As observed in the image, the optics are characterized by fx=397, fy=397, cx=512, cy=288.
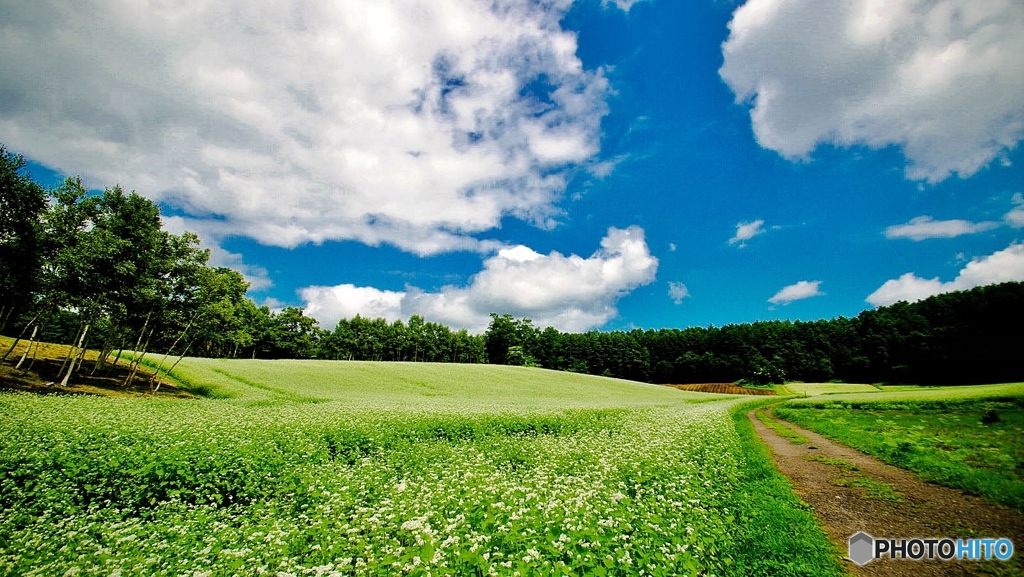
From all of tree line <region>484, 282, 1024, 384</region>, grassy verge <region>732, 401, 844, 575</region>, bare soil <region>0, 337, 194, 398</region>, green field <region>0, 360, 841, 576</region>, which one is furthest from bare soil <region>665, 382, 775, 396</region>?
bare soil <region>0, 337, 194, 398</region>

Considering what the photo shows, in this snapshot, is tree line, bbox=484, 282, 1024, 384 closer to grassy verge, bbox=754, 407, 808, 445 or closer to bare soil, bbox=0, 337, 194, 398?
grassy verge, bbox=754, 407, 808, 445

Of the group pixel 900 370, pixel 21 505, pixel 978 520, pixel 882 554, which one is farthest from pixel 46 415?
pixel 900 370

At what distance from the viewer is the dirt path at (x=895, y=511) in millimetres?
7461

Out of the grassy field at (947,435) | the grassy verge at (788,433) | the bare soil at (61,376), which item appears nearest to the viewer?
the grassy field at (947,435)

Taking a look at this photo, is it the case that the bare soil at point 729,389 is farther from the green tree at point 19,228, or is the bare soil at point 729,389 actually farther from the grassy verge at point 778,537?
the green tree at point 19,228

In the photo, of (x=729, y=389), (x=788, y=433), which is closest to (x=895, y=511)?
(x=788, y=433)

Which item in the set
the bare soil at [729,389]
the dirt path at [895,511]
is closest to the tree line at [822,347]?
the bare soil at [729,389]

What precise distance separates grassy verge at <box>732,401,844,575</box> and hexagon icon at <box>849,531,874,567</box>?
A: 1.02 ft

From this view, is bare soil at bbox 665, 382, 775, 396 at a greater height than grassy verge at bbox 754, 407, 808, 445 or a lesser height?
greater

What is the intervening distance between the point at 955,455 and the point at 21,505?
29.5 meters

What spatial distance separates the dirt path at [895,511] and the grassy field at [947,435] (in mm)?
1070

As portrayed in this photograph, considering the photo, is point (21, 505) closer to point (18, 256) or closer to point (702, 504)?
point (702, 504)

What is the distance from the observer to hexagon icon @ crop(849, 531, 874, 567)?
25.0 ft

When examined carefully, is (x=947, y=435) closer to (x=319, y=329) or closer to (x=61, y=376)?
(x=61, y=376)
